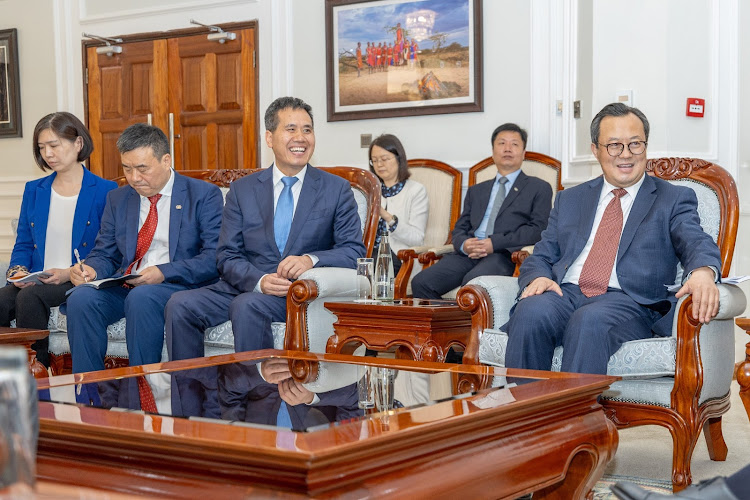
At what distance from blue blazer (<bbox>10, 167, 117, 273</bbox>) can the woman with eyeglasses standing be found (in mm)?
1617

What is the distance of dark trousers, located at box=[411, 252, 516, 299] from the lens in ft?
15.5

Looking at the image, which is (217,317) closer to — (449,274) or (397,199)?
(449,274)

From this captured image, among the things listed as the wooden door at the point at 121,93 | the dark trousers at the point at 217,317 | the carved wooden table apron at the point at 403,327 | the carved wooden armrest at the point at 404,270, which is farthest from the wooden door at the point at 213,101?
the carved wooden table apron at the point at 403,327

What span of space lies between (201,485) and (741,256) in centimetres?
414

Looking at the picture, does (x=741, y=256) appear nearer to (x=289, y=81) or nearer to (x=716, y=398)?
(x=716, y=398)

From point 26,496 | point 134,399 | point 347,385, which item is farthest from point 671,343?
point 26,496

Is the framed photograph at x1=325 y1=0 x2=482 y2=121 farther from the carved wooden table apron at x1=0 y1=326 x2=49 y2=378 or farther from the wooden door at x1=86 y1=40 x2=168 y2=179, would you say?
the carved wooden table apron at x1=0 y1=326 x2=49 y2=378

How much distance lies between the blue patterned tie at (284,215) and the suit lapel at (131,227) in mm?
644

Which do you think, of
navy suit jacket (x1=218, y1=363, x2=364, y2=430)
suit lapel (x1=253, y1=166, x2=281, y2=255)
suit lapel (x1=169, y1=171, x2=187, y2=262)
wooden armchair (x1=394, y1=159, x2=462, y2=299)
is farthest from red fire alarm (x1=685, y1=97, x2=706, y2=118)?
navy suit jacket (x1=218, y1=363, x2=364, y2=430)

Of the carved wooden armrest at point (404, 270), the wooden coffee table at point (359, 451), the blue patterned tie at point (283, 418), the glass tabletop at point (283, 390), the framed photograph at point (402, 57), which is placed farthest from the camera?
the framed photograph at point (402, 57)

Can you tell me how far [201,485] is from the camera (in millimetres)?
1498

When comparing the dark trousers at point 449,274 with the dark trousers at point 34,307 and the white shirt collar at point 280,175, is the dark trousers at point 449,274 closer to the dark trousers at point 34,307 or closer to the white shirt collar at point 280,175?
the white shirt collar at point 280,175

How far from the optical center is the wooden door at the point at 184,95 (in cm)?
655

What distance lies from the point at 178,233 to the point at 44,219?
2.56 ft
